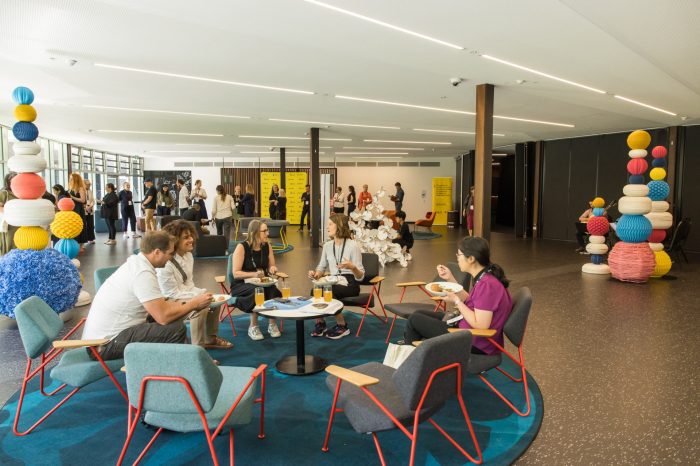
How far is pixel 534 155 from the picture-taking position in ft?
53.3

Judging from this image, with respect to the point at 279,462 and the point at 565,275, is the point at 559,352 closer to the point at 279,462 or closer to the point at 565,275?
the point at 279,462

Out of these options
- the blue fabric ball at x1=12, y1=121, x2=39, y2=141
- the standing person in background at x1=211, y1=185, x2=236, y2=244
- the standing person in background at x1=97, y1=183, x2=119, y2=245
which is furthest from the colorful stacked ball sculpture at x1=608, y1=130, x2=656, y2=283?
the standing person in background at x1=97, y1=183, x2=119, y2=245

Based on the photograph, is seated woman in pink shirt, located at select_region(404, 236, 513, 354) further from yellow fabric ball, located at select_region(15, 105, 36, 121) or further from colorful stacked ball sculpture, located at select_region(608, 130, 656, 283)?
colorful stacked ball sculpture, located at select_region(608, 130, 656, 283)

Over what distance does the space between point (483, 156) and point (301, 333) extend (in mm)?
4679

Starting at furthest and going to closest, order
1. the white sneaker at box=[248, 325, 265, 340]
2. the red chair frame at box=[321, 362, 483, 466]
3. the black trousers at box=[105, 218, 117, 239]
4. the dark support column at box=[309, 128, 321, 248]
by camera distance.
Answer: the black trousers at box=[105, 218, 117, 239] → the dark support column at box=[309, 128, 321, 248] → the white sneaker at box=[248, 325, 265, 340] → the red chair frame at box=[321, 362, 483, 466]

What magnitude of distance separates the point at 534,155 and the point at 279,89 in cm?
1126

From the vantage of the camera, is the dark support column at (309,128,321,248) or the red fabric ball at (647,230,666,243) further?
the dark support column at (309,128,321,248)

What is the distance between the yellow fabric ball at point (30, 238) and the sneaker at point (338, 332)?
3272 millimetres

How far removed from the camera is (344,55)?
5.74 m

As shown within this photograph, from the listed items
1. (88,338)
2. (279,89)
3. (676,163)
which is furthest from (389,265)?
(676,163)

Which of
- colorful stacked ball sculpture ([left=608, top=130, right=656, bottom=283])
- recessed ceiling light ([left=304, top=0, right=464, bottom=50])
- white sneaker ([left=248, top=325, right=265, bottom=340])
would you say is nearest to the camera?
recessed ceiling light ([left=304, top=0, right=464, bottom=50])

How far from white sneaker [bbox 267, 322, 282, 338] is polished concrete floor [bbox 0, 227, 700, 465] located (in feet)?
1.14

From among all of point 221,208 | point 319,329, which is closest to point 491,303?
point 319,329

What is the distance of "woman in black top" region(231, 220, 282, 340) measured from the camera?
196 inches
